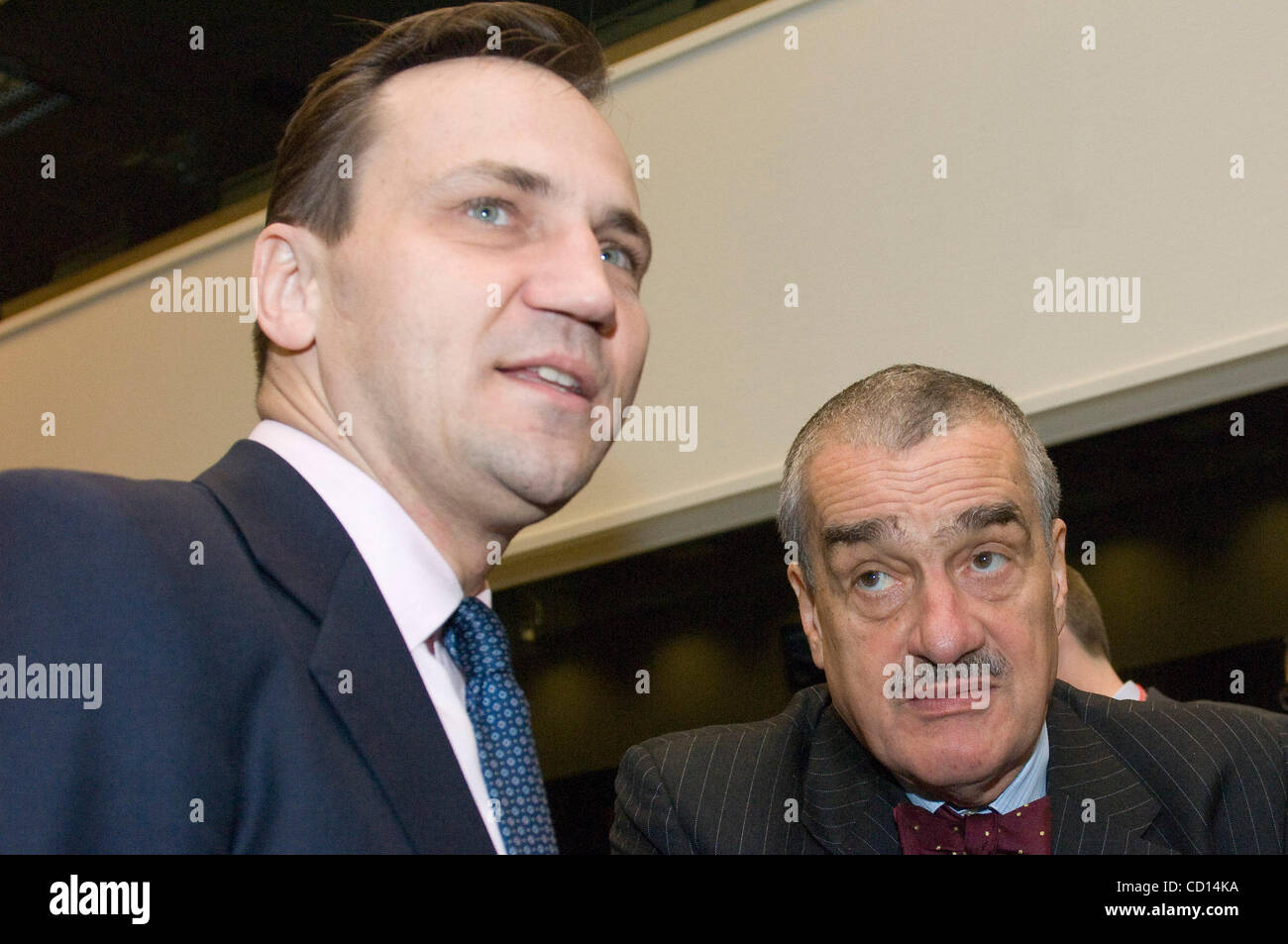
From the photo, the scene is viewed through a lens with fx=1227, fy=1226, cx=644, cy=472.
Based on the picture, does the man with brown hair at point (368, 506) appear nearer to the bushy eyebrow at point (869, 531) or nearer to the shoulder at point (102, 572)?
the shoulder at point (102, 572)

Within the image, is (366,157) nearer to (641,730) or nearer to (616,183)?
(616,183)

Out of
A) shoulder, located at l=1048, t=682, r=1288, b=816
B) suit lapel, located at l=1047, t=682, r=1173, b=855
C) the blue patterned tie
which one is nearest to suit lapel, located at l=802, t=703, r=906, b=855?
suit lapel, located at l=1047, t=682, r=1173, b=855

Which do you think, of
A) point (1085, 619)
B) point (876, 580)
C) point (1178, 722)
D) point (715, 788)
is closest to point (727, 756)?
point (715, 788)

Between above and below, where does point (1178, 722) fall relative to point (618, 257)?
below

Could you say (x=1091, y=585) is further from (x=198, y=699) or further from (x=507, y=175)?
(x=198, y=699)

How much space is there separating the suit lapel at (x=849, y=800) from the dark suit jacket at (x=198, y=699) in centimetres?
99

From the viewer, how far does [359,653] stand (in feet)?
2.63

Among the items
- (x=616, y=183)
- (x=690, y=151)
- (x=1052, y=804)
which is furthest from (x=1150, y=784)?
(x=690, y=151)

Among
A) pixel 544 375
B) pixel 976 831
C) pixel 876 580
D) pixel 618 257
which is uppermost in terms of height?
pixel 618 257

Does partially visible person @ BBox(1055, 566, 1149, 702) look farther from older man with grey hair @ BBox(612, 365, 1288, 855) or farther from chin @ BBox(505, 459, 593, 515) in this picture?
chin @ BBox(505, 459, 593, 515)

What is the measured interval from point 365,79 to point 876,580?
919 millimetres

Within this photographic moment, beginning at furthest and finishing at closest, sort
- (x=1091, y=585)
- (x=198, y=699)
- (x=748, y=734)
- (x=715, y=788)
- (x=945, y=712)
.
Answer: (x=1091, y=585), (x=748, y=734), (x=715, y=788), (x=945, y=712), (x=198, y=699)

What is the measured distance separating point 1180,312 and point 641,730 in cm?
179

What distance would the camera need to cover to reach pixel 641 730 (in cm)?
348
